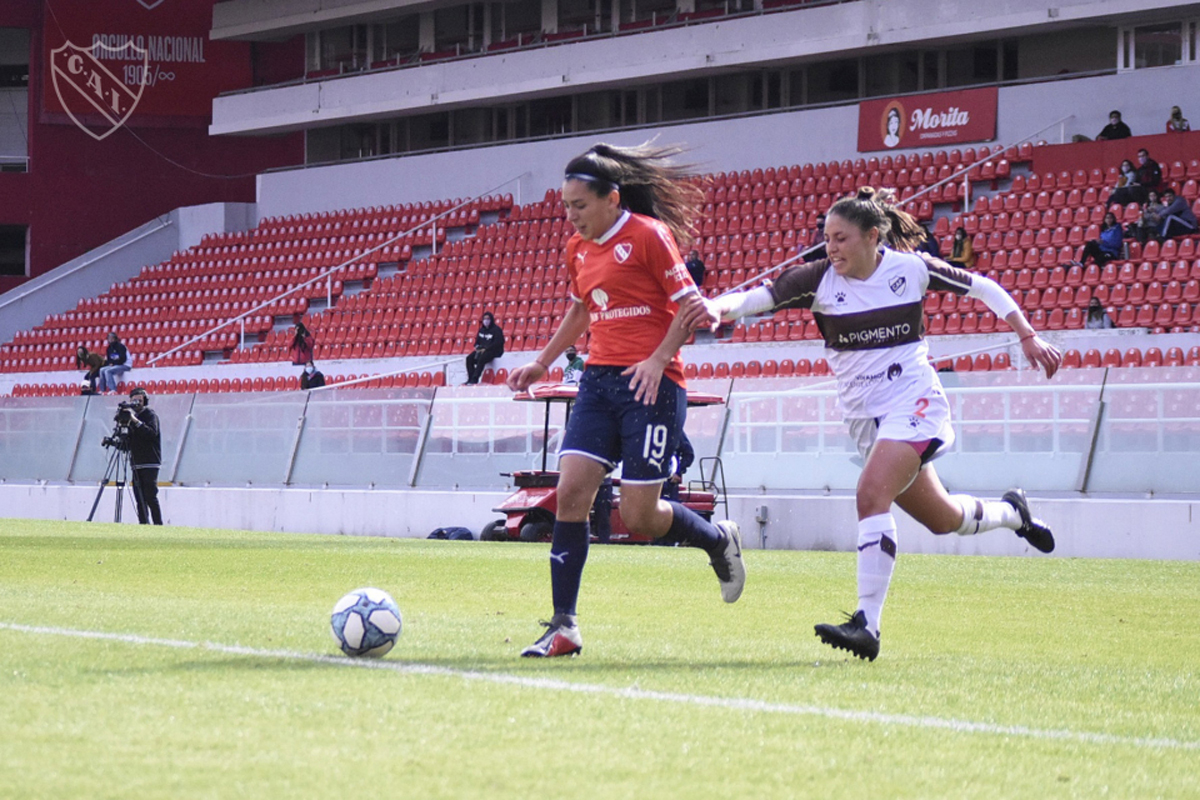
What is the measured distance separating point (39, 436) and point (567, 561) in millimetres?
20426

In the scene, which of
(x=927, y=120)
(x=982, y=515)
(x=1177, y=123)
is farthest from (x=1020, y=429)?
(x=927, y=120)

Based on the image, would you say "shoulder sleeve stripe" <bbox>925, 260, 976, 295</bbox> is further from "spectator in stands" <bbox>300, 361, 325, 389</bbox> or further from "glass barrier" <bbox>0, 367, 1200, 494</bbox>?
"spectator in stands" <bbox>300, 361, 325, 389</bbox>

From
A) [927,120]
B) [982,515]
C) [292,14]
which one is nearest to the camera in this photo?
[982,515]

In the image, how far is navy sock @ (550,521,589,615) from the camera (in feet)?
21.9

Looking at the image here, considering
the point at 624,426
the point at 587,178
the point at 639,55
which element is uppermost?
the point at 639,55

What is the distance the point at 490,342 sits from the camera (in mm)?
27375

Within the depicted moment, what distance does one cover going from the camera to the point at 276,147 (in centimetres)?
4475

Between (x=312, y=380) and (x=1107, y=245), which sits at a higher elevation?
(x=1107, y=245)

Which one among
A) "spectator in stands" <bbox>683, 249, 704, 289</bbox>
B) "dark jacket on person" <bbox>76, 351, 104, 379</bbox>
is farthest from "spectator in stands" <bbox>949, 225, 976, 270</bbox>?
"dark jacket on person" <bbox>76, 351, 104, 379</bbox>

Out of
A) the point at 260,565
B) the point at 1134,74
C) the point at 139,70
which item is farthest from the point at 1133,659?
the point at 139,70

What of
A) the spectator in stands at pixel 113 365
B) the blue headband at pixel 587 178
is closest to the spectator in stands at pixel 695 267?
the spectator in stands at pixel 113 365

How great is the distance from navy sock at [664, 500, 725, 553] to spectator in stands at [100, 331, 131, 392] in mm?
27289

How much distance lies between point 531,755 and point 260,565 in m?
9.09

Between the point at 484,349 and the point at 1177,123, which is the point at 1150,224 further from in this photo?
the point at 484,349
